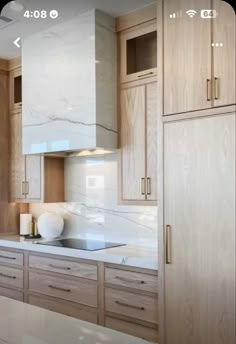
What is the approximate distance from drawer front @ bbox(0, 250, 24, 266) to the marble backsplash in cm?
56

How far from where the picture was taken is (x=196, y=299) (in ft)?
7.66

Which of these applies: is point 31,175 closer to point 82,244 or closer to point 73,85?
point 82,244

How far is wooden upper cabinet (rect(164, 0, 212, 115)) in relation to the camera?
2.33 meters

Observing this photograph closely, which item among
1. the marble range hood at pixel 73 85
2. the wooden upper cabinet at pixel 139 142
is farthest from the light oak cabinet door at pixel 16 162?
the wooden upper cabinet at pixel 139 142

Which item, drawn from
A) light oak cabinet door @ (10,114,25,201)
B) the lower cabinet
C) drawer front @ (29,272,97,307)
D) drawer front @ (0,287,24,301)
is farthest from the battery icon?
drawer front @ (0,287,24,301)

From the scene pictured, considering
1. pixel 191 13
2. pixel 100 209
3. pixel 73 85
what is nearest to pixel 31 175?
pixel 100 209

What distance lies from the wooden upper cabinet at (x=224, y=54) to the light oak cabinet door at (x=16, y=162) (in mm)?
2316

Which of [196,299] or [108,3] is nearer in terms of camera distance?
[196,299]

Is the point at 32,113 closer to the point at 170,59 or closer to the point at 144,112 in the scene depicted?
the point at 144,112

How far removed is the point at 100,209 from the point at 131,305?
114 cm

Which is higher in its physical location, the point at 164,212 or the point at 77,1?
the point at 77,1

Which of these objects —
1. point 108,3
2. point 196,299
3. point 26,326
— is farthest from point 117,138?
point 26,326

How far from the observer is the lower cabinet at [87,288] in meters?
2.62

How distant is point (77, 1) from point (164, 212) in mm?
1657
